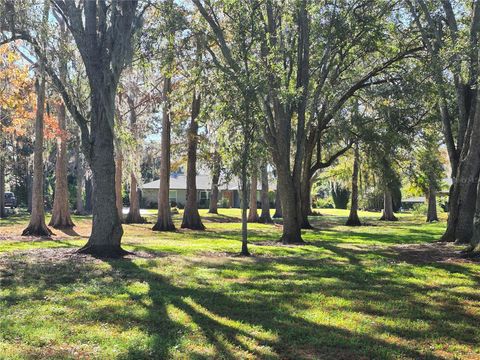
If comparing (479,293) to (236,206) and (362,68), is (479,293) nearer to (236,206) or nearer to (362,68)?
(362,68)

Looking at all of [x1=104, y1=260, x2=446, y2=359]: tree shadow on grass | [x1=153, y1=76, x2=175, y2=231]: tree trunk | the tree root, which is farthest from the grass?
[x1=153, y1=76, x2=175, y2=231]: tree trunk

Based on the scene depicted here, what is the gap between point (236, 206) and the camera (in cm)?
6112

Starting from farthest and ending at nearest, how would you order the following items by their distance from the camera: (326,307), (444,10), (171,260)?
(444,10), (171,260), (326,307)

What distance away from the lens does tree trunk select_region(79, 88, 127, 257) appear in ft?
39.4

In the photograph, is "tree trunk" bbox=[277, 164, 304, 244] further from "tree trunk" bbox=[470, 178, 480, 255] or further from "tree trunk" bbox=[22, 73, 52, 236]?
"tree trunk" bbox=[22, 73, 52, 236]

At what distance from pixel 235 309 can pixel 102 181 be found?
6.36 metres

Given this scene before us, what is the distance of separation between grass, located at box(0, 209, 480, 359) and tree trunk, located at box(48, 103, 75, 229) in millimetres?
11628

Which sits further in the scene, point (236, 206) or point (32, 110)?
point (236, 206)

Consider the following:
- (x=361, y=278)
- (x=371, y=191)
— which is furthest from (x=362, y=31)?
(x=371, y=191)

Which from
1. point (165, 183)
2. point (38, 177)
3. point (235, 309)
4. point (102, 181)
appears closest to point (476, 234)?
point (235, 309)

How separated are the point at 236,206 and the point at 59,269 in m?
51.3

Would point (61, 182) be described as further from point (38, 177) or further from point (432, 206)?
point (432, 206)

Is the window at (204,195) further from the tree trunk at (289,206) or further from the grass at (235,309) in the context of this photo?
the grass at (235,309)

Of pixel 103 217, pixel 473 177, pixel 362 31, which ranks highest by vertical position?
pixel 362 31
